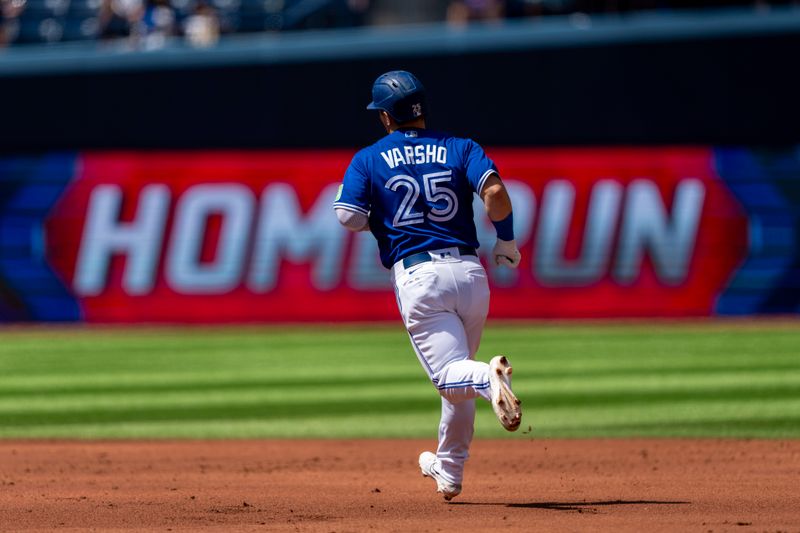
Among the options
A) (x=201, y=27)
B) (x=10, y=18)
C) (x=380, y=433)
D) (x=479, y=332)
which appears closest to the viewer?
(x=479, y=332)

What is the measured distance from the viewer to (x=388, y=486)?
26.7 ft

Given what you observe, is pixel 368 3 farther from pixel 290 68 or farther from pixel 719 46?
pixel 719 46

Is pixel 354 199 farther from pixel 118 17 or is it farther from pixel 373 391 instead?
pixel 118 17

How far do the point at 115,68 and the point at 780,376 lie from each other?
12367 mm

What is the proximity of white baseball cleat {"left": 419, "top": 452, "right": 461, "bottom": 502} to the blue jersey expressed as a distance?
113 cm

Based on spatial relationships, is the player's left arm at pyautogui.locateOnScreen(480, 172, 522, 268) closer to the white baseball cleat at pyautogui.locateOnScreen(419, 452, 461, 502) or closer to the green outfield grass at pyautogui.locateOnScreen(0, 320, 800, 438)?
the white baseball cleat at pyautogui.locateOnScreen(419, 452, 461, 502)

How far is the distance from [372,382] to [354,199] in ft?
24.0

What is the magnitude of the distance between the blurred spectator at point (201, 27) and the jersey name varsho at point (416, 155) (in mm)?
15331

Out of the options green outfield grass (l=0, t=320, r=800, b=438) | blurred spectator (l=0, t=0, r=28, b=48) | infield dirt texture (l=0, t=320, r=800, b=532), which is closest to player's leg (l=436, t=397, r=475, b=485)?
infield dirt texture (l=0, t=320, r=800, b=532)

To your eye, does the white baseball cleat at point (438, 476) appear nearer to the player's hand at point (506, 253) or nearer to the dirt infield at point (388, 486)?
the dirt infield at point (388, 486)

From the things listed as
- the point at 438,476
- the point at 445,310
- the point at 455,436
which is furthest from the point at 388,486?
the point at 445,310

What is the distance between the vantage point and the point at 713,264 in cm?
2038

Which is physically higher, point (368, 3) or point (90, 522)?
point (368, 3)

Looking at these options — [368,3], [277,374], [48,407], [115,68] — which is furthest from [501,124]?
[48,407]
